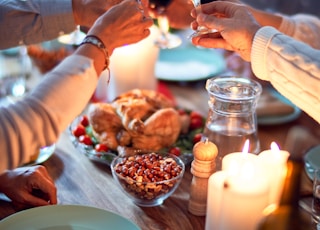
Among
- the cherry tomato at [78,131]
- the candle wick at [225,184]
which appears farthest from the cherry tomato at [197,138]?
the candle wick at [225,184]

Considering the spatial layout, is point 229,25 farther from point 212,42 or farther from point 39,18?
point 39,18

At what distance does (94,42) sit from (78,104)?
0.52 ft

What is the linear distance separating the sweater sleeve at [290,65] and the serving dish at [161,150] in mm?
377

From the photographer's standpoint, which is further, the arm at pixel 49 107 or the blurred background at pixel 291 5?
the blurred background at pixel 291 5

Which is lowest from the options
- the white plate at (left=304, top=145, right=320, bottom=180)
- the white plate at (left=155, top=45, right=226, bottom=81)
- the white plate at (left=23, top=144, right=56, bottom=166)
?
the white plate at (left=155, top=45, right=226, bottom=81)

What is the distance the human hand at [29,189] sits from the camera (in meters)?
1.19

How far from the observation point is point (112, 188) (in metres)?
1.32

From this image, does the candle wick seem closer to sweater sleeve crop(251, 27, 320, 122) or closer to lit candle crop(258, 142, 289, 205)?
lit candle crop(258, 142, 289, 205)

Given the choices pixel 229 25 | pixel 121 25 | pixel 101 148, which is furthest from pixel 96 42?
pixel 101 148

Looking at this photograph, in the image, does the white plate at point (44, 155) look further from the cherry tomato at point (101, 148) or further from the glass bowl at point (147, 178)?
the glass bowl at point (147, 178)

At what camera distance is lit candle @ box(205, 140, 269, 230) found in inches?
35.0

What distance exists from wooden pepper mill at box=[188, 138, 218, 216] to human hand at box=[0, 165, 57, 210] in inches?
13.2

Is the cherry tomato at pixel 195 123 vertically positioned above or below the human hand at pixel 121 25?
below

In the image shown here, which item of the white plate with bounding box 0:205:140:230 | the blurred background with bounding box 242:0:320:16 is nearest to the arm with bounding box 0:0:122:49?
the white plate with bounding box 0:205:140:230
